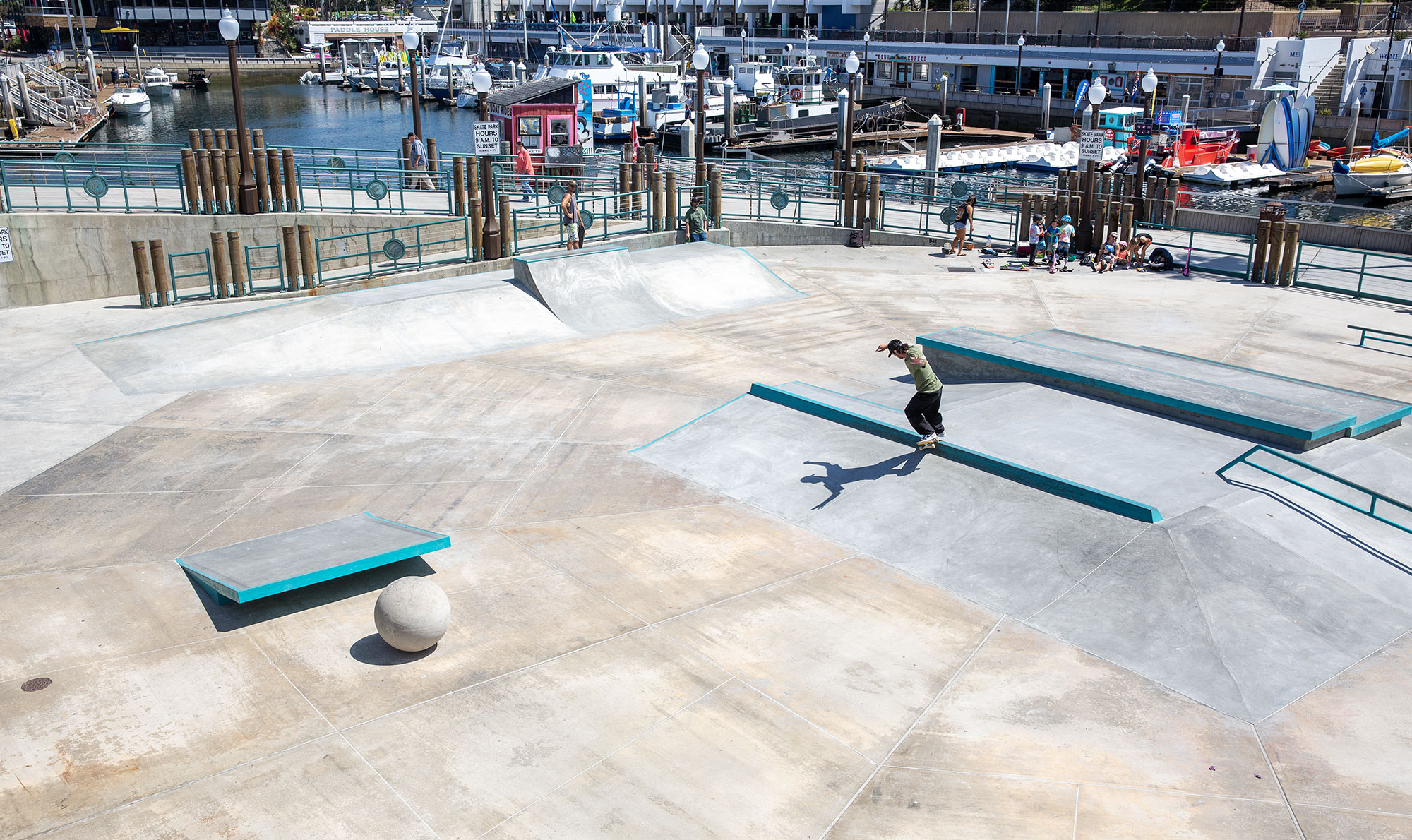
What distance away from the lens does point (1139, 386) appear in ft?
47.1

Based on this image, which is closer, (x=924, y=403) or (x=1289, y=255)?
(x=924, y=403)

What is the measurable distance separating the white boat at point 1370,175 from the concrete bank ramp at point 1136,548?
42.7 m

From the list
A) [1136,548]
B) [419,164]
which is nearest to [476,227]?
[419,164]

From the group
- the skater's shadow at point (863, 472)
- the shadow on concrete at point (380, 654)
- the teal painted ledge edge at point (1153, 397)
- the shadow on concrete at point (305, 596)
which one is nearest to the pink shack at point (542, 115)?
the teal painted ledge edge at point (1153, 397)

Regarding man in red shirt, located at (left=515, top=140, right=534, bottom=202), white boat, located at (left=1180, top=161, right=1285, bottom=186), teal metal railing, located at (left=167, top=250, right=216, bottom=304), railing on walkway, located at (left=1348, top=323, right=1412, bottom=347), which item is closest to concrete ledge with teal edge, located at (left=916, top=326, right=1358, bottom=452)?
railing on walkway, located at (left=1348, top=323, right=1412, bottom=347)

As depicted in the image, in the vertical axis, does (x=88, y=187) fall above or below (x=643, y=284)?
above

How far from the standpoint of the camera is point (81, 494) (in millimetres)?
12453

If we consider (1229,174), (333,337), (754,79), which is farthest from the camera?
(754,79)

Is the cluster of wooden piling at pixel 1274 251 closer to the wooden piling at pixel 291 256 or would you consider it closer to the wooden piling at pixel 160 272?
the wooden piling at pixel 291 256

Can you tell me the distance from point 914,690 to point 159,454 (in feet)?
34.3

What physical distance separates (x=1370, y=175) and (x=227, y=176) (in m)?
49.5

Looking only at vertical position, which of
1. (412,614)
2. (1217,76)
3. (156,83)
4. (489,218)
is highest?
(156,83)

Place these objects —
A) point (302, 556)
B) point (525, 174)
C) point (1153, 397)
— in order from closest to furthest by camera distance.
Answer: point (302, 556) < point (1153, 397) < point (525, 174)

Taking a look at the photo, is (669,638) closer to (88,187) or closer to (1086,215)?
(88,187)
